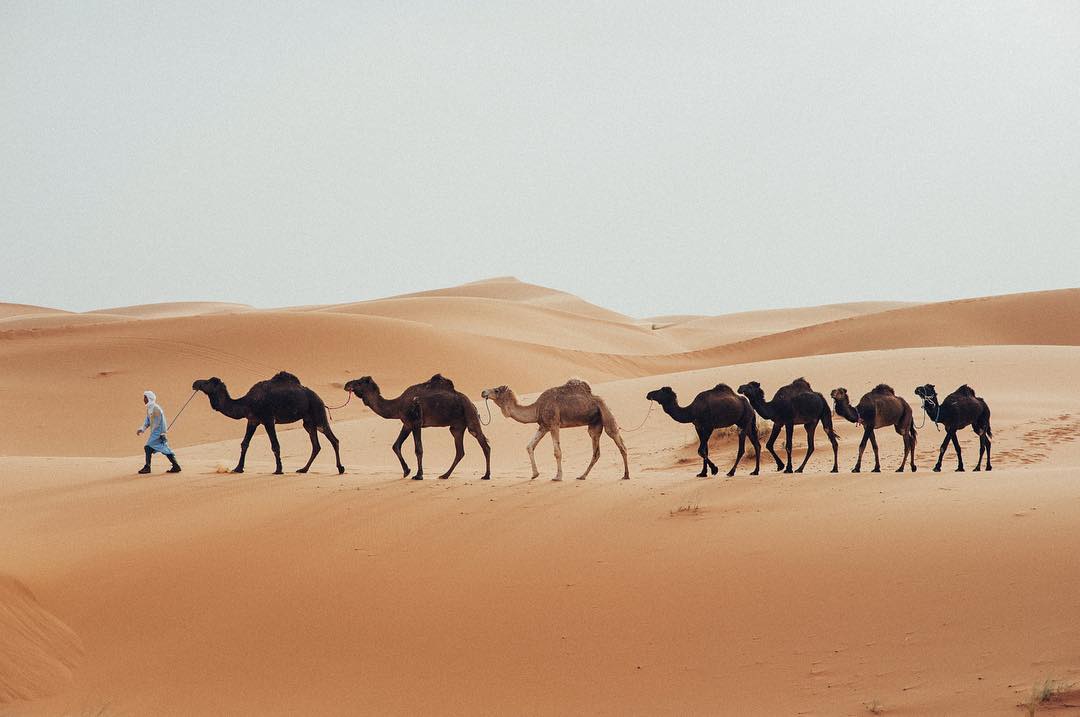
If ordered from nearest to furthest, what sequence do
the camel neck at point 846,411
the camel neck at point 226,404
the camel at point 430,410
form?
the camel neck at point 846,411 → the camel at point 430,410 → the camel neck at point 226,404

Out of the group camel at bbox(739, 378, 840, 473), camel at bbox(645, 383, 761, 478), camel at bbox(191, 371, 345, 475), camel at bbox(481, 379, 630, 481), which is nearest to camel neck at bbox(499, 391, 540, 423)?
camel at bbox(481, 379, 630, 481)

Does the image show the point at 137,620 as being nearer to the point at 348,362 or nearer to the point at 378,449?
the point at 378,449

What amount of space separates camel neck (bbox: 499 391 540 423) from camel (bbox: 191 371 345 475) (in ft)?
8.15

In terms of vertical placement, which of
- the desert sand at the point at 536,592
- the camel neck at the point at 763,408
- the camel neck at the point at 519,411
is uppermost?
the camel neck at the point at 519,411

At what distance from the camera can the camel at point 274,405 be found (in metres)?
14.0

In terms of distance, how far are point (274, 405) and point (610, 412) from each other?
4.77 metres

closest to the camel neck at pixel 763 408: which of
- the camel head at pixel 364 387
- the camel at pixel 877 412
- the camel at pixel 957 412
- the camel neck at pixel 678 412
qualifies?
the camel at pixel 877 412

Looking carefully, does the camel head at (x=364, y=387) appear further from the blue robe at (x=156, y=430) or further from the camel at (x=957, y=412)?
the camel at (x=957, y=412)

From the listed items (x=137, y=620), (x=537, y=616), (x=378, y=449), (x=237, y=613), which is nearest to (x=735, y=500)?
(x=537, y=616)

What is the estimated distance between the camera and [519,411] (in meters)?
14.1

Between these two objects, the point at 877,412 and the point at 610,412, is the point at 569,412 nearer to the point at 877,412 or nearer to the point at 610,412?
the point at 610,412

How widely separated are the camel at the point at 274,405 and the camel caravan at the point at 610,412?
0.05 feet

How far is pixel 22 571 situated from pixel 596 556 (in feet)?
18.5

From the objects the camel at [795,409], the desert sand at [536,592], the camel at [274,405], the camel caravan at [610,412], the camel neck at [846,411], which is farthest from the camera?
the camel at [274,405]
